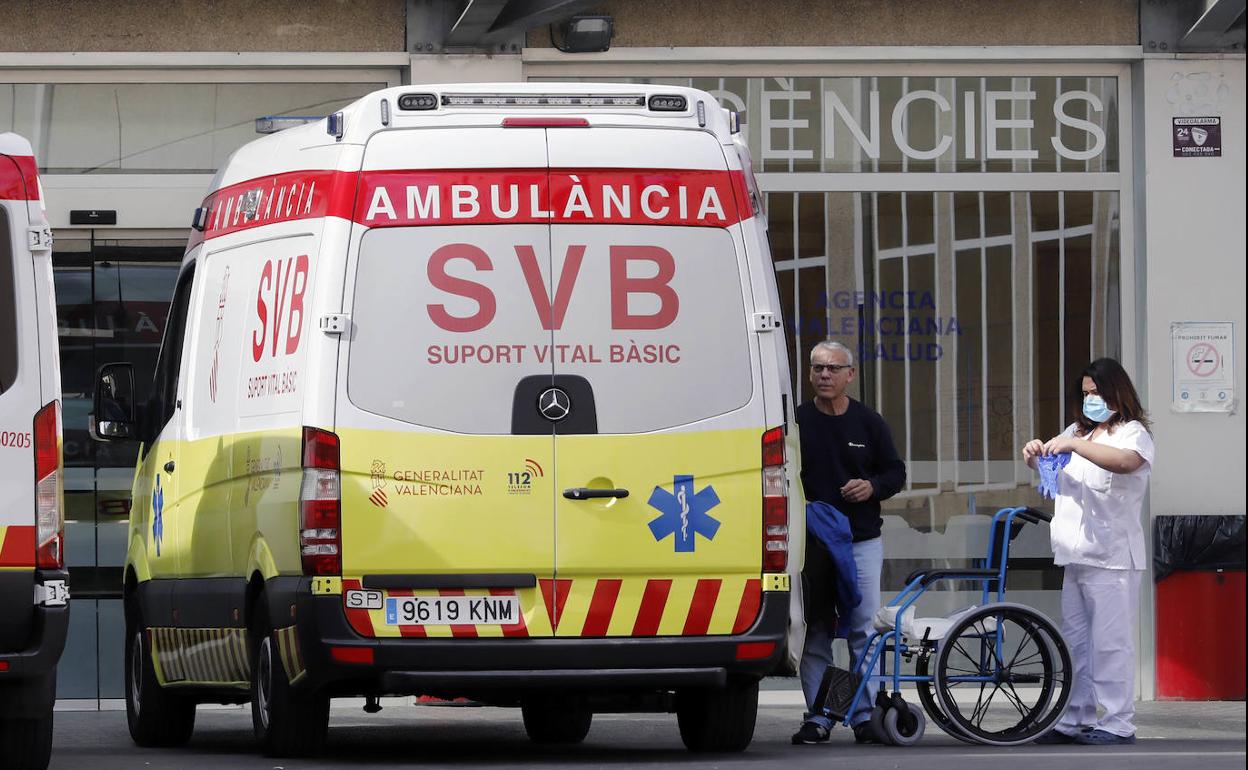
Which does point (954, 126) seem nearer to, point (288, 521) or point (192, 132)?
point (192, 132)

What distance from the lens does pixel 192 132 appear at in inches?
513

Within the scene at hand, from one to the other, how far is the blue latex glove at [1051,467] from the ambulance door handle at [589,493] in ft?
8.93

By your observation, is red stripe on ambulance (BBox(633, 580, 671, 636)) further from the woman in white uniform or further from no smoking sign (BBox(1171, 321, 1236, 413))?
no smoking sign (BBox(1171, 321, 1236, 413))

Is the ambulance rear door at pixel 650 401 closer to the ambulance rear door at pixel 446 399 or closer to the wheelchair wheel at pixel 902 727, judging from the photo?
the ambulance rear door at pixel 446 399

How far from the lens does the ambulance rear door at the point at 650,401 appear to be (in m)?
8.05

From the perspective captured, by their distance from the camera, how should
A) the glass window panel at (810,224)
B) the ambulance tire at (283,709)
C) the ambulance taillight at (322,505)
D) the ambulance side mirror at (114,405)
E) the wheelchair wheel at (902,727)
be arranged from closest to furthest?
1. the ambulance taillight at (322,505)
2. the ambulance tire at (283,709)
3. the ambulance side mirror at (114,405)
4. the wheelchair wheel at (902,727)
5. the glass window panel at (810,224)

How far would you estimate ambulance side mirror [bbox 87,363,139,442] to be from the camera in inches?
373

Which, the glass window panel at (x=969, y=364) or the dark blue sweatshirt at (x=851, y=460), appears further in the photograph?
the glass window panel at (x=969, y=364)

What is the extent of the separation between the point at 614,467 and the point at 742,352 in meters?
0.61

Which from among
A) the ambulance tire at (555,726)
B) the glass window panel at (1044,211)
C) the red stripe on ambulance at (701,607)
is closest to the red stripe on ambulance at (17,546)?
the red stripe on ambulance at (701,607)

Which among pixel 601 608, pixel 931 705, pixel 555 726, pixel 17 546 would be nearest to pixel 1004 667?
pixel 931 705

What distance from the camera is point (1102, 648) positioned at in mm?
9961

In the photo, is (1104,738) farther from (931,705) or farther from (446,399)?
(446,399)

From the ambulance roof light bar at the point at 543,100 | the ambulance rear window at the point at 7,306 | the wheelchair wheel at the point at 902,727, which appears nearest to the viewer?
the ambulance rear window at the point at 7,306
